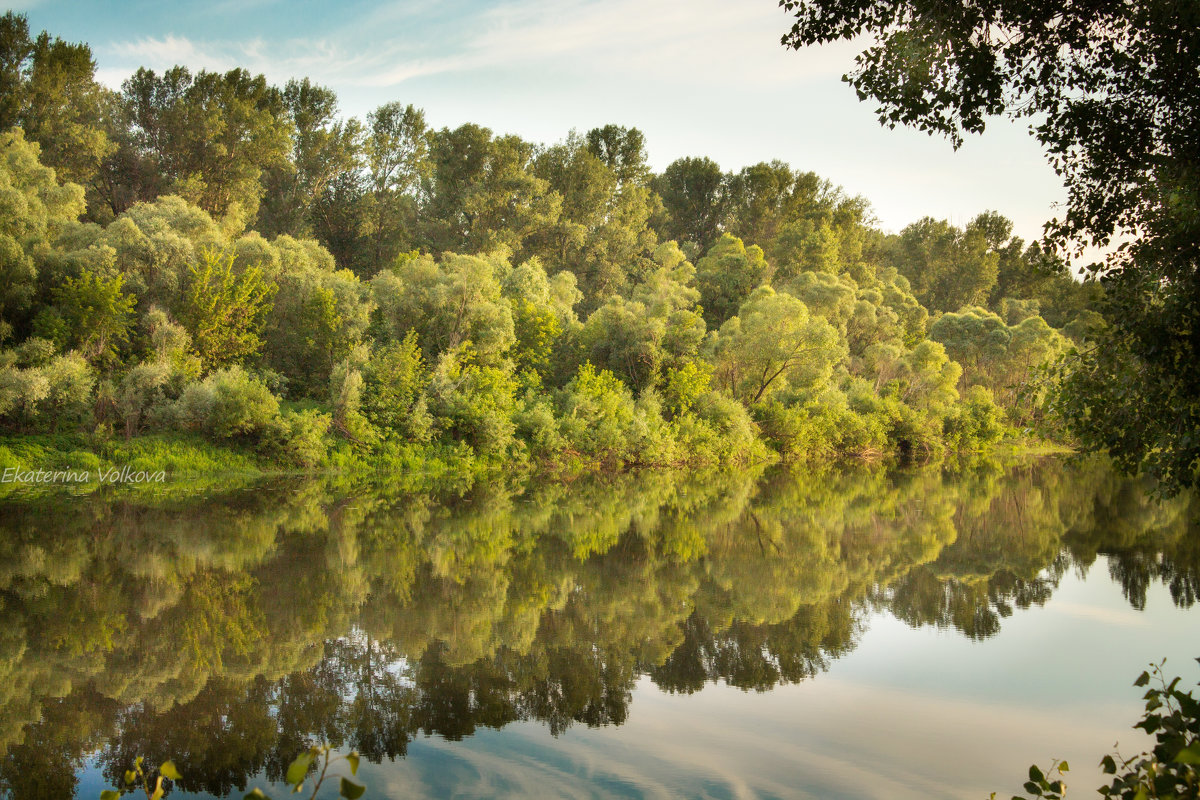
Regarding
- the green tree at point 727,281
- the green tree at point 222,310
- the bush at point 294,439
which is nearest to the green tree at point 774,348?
the green tree at point 727,281

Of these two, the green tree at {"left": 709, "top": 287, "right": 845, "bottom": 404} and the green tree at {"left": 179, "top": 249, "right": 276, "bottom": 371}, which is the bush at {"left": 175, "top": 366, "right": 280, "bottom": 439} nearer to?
the green tree at {"left": 179, "top": 249, "right": 276, "bottom": 371}

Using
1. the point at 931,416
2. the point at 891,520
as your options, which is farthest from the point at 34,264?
the point at 931,416

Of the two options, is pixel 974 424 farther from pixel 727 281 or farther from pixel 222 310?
pixel 222 310

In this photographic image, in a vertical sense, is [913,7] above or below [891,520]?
above

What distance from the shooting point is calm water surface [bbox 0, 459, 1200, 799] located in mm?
6613

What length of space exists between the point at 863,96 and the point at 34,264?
24.5 metres

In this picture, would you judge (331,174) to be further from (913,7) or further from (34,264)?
(913,7)

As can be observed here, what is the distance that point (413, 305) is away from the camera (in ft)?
99.7

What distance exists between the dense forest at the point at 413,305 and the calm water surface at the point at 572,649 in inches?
127

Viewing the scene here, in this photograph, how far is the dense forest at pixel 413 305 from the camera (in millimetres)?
24578

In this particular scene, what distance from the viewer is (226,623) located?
9930mm

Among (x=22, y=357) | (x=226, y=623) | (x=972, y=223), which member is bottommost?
(x=226, y=623)

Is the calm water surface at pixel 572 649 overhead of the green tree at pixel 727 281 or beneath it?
beneath

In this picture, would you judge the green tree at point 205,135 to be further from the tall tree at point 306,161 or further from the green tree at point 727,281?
the green tree at point 727,281
